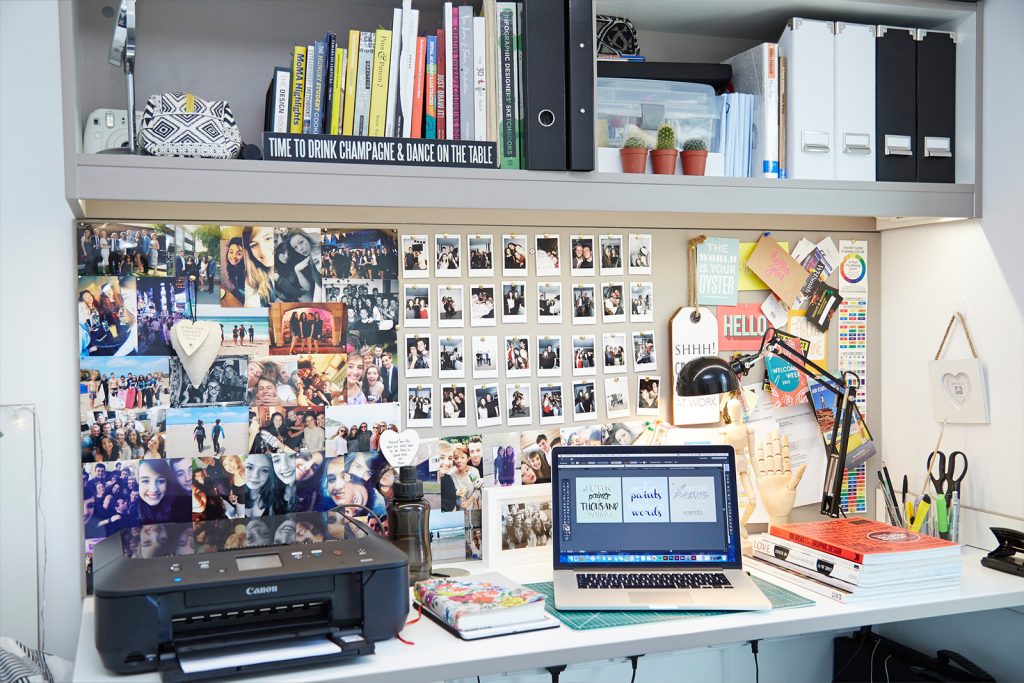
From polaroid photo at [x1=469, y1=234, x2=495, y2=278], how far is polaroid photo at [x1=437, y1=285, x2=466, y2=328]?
0.15 ft

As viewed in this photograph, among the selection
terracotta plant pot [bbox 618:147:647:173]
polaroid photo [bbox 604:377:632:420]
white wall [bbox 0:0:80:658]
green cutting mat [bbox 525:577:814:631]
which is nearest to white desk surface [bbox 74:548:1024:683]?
green cutting mat [bbox 525:577:814:631]

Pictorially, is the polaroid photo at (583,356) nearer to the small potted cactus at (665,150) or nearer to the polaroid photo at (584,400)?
the polaroid photo at (584,400)

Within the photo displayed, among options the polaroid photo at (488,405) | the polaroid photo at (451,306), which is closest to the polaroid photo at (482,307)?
the polaroid photo at (451,306)

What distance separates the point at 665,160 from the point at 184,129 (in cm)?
85

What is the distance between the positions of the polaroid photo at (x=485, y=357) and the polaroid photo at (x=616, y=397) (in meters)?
0.25

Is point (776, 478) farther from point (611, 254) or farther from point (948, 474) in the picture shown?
point (611, 254)

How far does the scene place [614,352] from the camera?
1.94m

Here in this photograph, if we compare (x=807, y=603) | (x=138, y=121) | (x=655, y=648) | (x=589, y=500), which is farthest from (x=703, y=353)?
(x=138, y=121)

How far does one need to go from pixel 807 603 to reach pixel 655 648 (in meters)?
0.31

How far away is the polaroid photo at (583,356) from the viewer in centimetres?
192

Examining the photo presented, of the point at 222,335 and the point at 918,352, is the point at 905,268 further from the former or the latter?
the point at 222,335

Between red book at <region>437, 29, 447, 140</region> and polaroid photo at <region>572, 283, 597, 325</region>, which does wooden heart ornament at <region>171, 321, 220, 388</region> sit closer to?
red book at <region>437, 29, 447, 140</region>

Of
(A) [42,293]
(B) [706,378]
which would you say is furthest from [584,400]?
(A) [42,293]

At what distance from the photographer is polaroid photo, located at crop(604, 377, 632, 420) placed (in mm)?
1937
